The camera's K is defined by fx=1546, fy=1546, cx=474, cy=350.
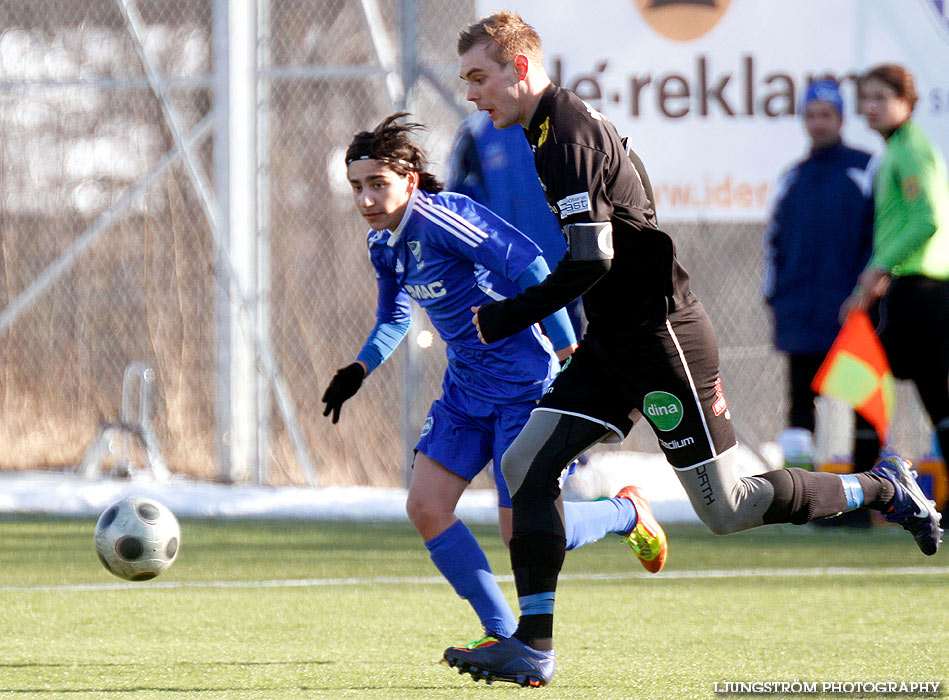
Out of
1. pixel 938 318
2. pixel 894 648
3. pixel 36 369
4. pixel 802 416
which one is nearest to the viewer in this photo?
pixel 894 648

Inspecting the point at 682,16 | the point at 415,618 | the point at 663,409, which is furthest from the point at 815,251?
the point at 663,409

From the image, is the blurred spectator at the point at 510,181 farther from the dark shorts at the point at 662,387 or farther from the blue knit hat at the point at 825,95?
the dark shorts at the point at 662,387

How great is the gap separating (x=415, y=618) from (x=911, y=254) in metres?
3.29

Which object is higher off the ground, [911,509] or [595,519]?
[911,509]

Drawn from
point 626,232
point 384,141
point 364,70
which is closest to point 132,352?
point 364,70

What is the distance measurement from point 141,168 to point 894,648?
7.49 m

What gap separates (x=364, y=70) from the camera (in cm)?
961

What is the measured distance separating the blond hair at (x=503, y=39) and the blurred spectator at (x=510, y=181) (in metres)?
3.36

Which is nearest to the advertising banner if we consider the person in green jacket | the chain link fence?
the chain link fence

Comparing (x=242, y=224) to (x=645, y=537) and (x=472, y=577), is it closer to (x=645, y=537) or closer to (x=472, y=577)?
(x=645, y=537)

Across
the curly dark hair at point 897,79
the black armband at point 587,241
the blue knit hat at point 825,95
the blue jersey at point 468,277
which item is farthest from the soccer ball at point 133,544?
the blue knit hat at point 825,95

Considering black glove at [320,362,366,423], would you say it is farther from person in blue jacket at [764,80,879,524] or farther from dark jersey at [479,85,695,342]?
person in blue jacket at [764,80,879,524]

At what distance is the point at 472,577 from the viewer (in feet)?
15.0

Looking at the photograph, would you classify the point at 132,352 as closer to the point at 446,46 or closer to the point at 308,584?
the point at 446,46
